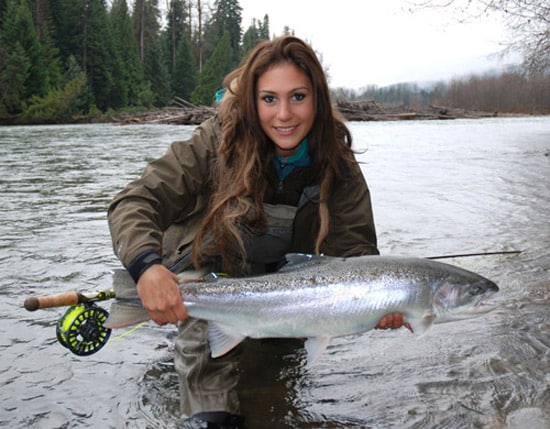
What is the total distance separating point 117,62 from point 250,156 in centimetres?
5741

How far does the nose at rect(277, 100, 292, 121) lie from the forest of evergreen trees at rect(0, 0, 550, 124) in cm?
2204

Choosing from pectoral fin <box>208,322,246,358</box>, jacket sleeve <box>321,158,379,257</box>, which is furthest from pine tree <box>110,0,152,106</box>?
pectoral fin <box>208,322,246,358</box>

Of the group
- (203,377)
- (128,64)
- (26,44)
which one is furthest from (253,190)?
(128,64)

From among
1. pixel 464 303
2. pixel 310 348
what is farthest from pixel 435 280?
pixel 310 348

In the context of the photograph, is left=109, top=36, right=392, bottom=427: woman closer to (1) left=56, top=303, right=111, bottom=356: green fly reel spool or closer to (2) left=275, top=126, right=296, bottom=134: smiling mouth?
(2) left=275, top=126, right=296, bottom=134: smiling mouth

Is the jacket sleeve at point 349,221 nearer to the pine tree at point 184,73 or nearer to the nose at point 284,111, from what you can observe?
the nose at point 284,111

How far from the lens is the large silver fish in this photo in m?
2.45

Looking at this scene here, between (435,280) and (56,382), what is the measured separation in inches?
77.4

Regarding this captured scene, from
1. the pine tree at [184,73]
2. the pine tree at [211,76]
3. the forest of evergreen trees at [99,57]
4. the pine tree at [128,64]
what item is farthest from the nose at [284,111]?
the pine tree at [184,73]

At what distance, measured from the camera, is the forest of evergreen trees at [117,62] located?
140 ft

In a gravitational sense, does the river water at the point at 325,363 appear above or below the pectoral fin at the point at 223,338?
below

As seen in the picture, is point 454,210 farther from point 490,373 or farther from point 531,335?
point 490,373

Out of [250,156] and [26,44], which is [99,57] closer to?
[26,44]

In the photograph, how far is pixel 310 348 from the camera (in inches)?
100
